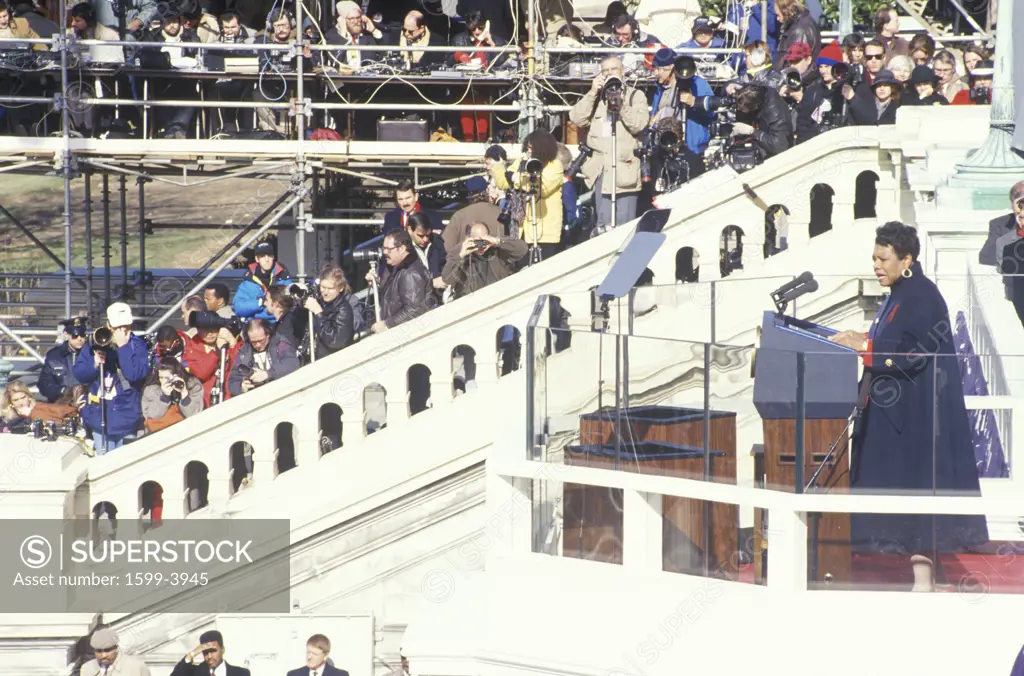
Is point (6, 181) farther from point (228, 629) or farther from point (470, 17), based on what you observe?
point (228, 629)

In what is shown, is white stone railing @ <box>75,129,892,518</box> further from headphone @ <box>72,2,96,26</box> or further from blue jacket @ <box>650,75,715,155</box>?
headphone @ <box>72,2,96,26</box>

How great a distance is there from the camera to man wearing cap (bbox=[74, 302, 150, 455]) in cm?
1209

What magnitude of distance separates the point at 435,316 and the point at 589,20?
871 cm

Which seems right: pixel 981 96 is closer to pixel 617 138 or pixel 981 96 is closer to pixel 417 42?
pixel 617 138

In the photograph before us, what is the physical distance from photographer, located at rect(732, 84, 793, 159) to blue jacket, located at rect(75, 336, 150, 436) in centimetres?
432

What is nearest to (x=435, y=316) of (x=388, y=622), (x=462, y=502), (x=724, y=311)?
(x=462, y=502)

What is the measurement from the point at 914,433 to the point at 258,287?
6921mm

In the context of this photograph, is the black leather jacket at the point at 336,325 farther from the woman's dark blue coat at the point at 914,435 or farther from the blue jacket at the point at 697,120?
the woman's dark blue coat at the point at 914,435

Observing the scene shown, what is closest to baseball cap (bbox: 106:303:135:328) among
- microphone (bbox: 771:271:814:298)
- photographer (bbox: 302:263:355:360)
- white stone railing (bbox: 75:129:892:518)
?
white stone railing (bbox: 75:129:892:518)

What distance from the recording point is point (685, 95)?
13.7 m

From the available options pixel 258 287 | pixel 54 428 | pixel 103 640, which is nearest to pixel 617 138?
pixel 258 287

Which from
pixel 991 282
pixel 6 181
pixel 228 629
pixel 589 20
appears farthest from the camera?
pixel 6 181

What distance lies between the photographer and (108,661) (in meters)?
11.0

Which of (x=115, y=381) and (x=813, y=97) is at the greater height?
(x=813, y=97)
